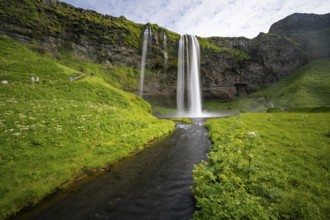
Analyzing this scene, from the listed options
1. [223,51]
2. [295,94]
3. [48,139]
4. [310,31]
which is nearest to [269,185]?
[48,139]

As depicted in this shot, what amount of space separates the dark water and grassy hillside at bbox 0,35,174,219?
130 centimetres

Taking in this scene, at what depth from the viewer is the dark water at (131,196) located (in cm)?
793

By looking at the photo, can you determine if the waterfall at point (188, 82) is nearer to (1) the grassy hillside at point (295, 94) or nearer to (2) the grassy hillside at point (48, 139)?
(1) the grassy hillside at point (295, 94)

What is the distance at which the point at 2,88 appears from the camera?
2400 cm

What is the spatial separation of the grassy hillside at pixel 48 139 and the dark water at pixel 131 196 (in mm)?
1302

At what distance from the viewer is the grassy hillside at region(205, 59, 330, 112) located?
7019cm

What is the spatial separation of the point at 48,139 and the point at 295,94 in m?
96.3

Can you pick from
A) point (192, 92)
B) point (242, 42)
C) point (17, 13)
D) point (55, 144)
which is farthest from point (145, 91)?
point (242, 42)

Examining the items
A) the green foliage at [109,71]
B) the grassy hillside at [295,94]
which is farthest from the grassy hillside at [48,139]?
the grassy hillside at [295,94]

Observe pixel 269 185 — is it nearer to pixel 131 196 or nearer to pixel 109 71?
pixel 131 196

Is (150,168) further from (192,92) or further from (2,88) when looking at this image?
(192,92)

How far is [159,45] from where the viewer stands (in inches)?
3201

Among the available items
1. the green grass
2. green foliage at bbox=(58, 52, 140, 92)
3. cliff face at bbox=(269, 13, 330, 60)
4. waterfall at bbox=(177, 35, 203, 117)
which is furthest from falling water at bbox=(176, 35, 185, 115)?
cliff face at bbox=(269, 13, 330, 60)

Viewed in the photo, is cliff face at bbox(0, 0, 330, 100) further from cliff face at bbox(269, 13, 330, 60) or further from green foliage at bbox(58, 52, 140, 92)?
green foliage at bbox(58, 52, 140, 92)
